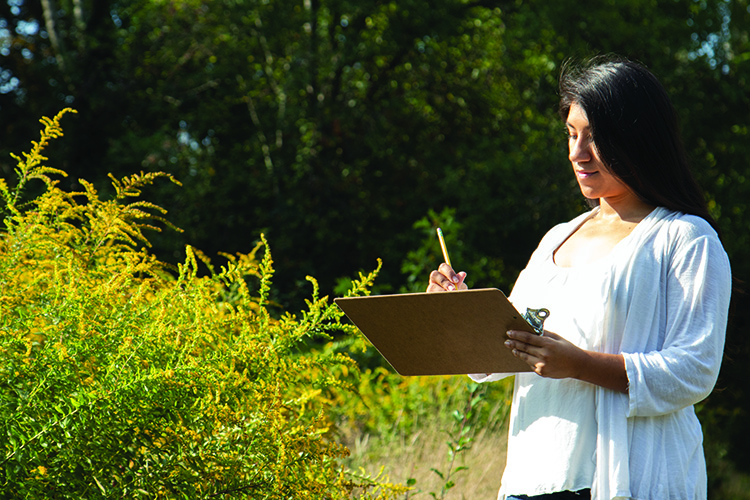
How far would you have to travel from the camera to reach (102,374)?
5.98 feet

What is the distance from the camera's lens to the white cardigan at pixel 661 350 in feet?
4.94

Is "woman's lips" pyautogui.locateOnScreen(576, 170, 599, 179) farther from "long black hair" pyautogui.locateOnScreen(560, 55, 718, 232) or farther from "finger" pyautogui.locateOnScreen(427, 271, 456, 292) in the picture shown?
"finger" pyautogui.locateOnScreen(427, 271, 456, 292)

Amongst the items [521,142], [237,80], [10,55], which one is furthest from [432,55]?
[10,55]

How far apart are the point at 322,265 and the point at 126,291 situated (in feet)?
18.0

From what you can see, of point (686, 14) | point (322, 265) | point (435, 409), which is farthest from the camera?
point (686, 14)

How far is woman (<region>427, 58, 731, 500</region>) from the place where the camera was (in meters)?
1.51

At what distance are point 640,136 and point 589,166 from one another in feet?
0.40

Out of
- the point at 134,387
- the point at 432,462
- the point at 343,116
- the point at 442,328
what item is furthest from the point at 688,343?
the point at 343,116

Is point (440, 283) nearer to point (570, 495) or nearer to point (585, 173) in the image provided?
point (585, 173)

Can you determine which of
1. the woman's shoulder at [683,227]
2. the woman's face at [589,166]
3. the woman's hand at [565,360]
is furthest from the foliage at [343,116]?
the woman's hand at [565,360]

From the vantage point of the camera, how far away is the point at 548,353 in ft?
4.86

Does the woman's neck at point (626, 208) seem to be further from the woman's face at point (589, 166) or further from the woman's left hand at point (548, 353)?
the woman's left hand at point (548, 353)

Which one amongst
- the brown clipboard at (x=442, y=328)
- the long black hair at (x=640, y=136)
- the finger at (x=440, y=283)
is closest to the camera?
the brown clipboard at (x=442, y=328)

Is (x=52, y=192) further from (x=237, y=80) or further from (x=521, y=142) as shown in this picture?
(x=521, y=142)
